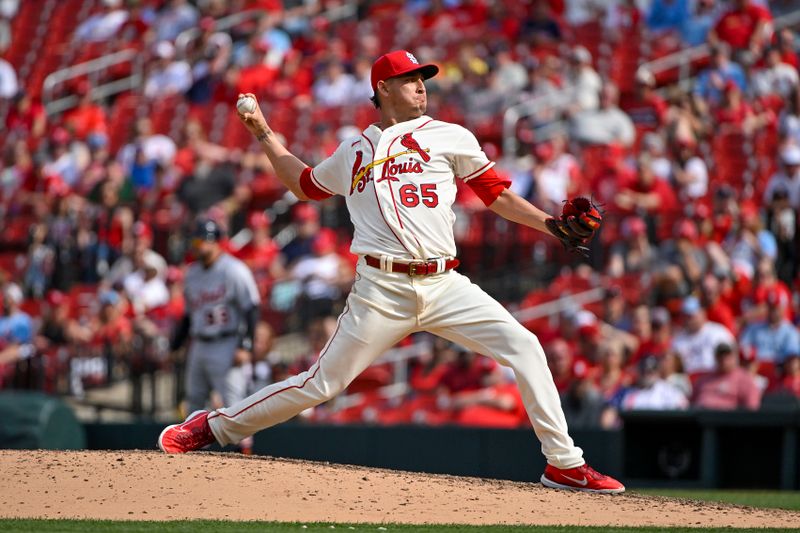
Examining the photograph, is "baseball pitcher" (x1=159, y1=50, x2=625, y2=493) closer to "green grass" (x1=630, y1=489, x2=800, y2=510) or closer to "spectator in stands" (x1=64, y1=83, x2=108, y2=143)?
"green grass" (x1=630, y1=489, x2=800, y2=510)

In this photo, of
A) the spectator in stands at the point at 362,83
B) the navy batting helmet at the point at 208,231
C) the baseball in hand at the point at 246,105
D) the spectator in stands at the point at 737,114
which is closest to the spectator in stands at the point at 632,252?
the spectator in stands at the point at 737,114

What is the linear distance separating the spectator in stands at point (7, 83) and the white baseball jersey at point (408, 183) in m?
14.3

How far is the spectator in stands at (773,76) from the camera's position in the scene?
567 inches

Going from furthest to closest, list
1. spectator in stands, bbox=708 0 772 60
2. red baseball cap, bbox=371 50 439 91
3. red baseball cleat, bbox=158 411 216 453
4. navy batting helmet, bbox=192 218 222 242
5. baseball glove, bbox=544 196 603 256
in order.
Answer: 1. spectator in stands, bbox=708 0 772 60
2. navy batting helmet, bbox=192 218 222 242
3. red baseball cleat, bbox=158 411 216 453
4. red baseball cap, bbox=371 50 439 91
5. baseball glove, bbox=544 196 603 256

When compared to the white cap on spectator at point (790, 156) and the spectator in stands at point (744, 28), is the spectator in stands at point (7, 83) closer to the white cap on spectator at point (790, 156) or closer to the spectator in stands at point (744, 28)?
the spectator in stands at point (744, 28)

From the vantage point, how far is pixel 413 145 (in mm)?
6691

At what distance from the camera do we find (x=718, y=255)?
1235 cm

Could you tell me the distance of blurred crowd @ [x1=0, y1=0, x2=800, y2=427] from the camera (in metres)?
11.9

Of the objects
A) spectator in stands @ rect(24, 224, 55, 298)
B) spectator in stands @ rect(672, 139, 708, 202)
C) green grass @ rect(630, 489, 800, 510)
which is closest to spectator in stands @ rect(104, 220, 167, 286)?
spectator in stands @ rect(24, 224, 55, 298)

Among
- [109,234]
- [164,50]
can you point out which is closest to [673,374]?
[109,234]

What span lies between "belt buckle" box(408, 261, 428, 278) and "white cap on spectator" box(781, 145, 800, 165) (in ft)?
23.8

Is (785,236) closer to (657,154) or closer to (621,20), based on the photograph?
(657,154)

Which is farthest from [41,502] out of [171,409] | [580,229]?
[171,409]

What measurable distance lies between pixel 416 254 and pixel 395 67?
894 millimetres
